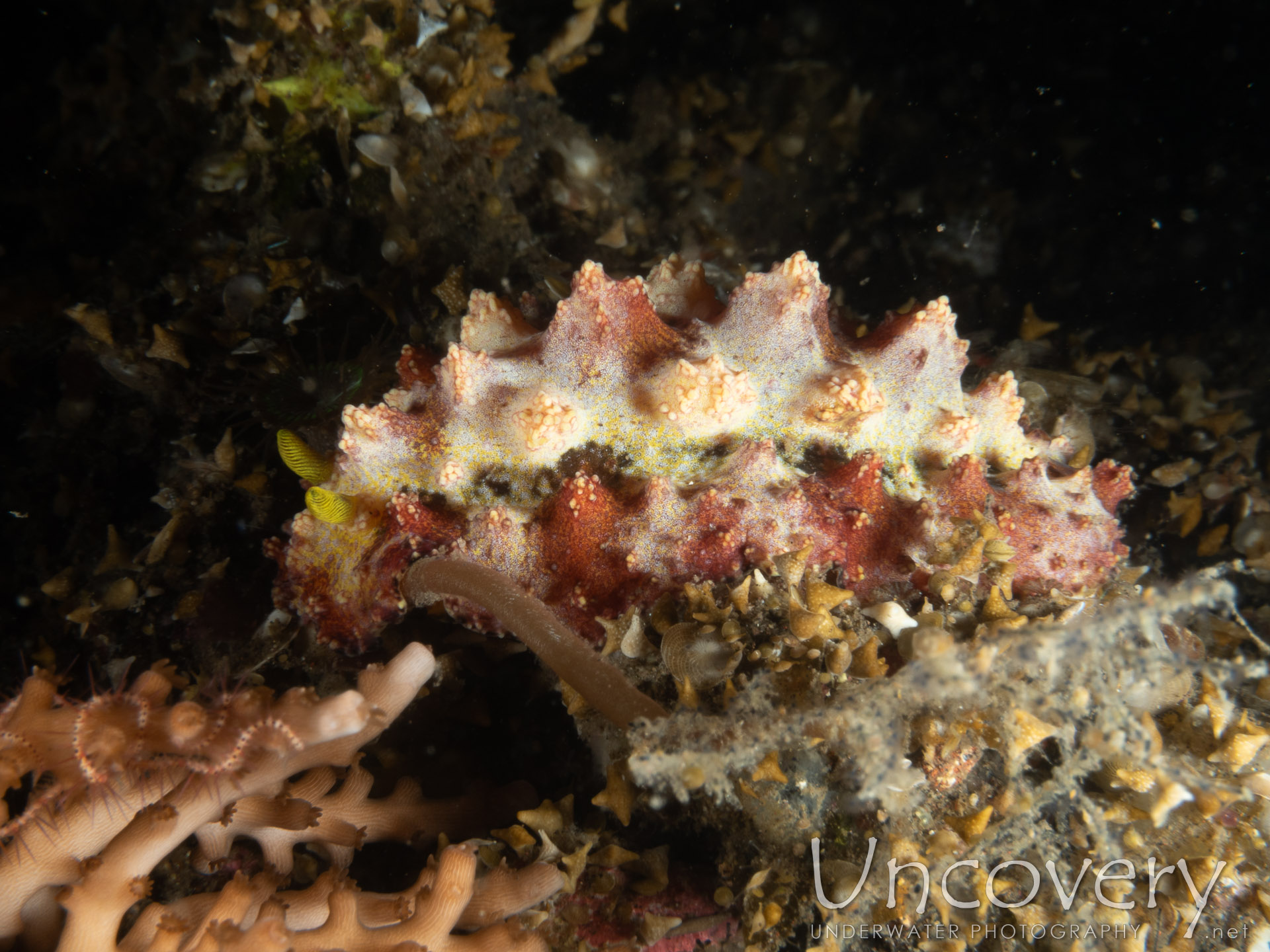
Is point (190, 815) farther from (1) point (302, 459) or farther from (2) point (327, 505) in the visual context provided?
(1) point (302, 459)

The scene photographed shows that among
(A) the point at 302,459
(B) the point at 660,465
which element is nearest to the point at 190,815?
(A) the point at 302,459

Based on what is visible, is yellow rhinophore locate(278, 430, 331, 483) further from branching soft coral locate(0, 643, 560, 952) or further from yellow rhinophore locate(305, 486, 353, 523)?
branching soft coral locate(0, 643, 560, 952)

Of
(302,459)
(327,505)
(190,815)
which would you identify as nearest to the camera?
(190,815)

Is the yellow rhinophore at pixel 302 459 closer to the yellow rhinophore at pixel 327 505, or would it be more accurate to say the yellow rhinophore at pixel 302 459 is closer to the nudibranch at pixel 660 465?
the nudibranch at pixel 660 465

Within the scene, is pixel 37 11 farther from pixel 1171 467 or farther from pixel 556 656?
pixel 1171 467

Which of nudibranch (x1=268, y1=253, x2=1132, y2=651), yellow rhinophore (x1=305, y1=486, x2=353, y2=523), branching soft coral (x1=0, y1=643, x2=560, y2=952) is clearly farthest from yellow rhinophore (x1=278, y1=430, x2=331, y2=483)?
branching soft coral (x1=0, y1=643, x2=560, y2=952)

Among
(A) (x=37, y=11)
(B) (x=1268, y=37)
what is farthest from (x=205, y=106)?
(B) (x=1268, y=37)

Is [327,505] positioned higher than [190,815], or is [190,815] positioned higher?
[327,505]

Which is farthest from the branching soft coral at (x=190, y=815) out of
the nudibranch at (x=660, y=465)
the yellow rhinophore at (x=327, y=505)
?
the yellow rhinophore at (x=327, y=505)
